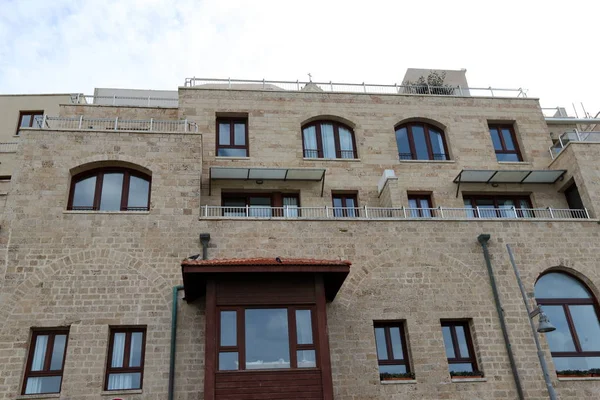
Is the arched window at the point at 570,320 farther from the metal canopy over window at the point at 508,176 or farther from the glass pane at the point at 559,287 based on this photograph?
the metal canopy over window at the point at 508,176

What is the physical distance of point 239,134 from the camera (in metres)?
23.0

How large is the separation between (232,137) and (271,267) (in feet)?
29.6

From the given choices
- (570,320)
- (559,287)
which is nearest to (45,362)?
(570,320)

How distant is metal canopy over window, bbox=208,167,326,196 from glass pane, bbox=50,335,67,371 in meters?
7.38

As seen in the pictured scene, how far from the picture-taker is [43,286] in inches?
635

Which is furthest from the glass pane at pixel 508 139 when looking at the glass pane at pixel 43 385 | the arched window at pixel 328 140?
the glass pane at pixel 43 385

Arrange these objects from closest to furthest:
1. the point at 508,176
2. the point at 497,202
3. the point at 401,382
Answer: the point at 401,382, the point at 508,176, the point at 497,202

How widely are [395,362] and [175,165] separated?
9.46 metres

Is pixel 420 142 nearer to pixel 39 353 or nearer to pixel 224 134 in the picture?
pixel 224 134

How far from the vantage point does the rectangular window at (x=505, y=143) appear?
24062 millimetres

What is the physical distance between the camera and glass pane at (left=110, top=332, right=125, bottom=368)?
15.6 m

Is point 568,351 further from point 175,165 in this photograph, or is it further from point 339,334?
point 175,165

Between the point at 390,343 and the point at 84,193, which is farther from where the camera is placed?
the point at 84,193

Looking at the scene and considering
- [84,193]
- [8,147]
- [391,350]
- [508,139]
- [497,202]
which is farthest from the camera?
[508,139]
